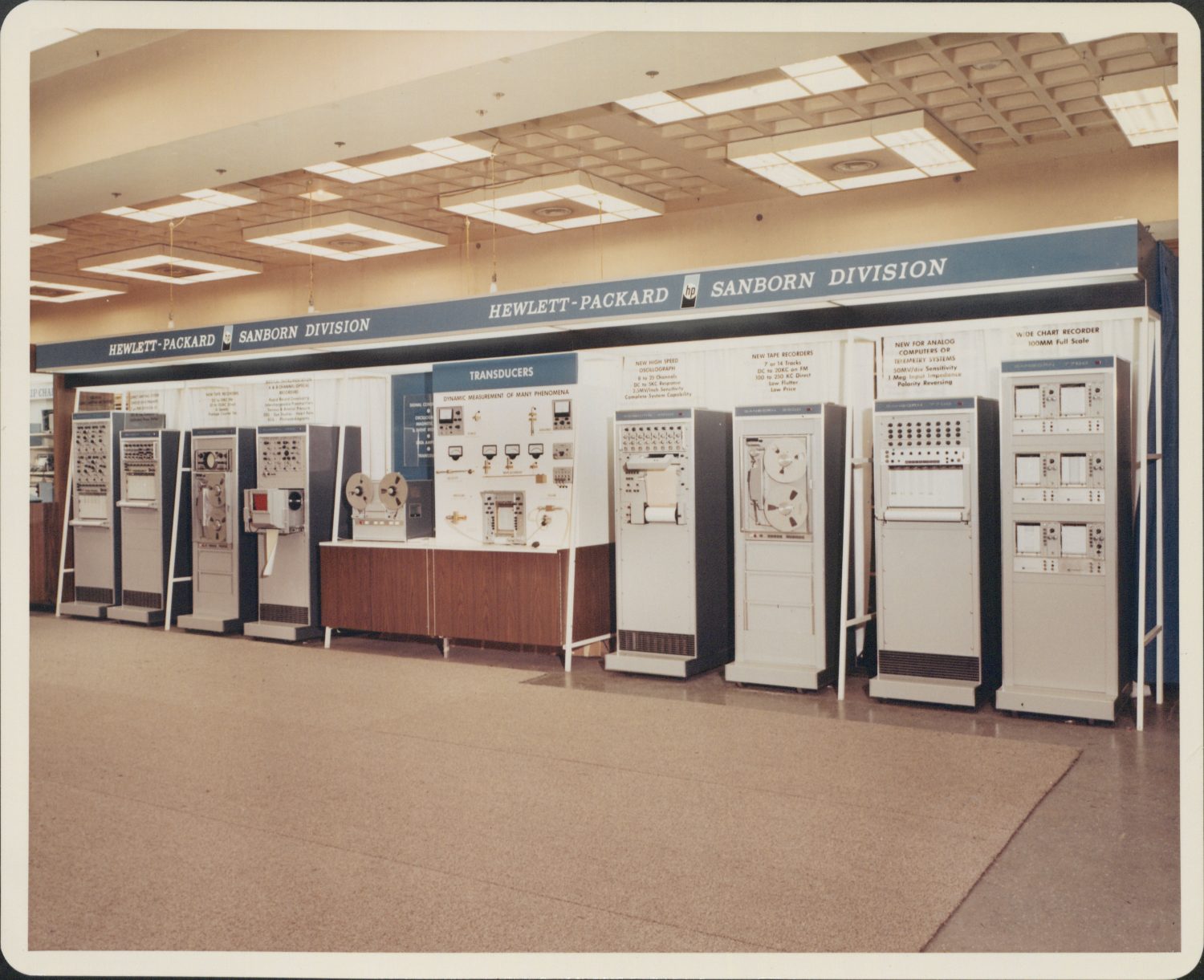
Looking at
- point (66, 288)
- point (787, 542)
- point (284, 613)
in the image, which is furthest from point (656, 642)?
point (66, 288)

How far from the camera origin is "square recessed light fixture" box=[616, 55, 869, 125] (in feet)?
24.2

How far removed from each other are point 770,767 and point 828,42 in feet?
11.4

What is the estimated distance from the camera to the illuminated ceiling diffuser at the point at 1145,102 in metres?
7.39

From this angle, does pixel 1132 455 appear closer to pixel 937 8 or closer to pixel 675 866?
pixel 675 866

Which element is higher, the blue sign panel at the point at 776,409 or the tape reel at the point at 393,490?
the blue sign panel at the point at 776,409

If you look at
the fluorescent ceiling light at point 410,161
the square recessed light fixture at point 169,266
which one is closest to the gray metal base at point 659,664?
the fluorescent ceiling light at point 410,161

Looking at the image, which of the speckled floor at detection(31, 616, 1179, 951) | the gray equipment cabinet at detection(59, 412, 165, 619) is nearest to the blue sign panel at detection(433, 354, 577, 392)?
the speckled floor at detection(31, 616, 1179, 951)

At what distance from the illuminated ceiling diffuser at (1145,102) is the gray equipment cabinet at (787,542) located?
307cm

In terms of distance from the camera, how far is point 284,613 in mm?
9289

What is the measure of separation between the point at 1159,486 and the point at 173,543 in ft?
26.1

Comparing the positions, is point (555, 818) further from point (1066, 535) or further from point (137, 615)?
point (137, 615)

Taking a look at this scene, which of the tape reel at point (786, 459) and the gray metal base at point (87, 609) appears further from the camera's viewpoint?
the gray metal base at point (87, 609)

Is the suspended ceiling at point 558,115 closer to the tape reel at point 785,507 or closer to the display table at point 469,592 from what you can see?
the tape reel at point 785,507

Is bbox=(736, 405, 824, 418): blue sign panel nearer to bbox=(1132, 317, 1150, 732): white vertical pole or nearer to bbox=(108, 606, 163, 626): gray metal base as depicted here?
bbox=(1132, 317, 1150, 732): white vertical pole
